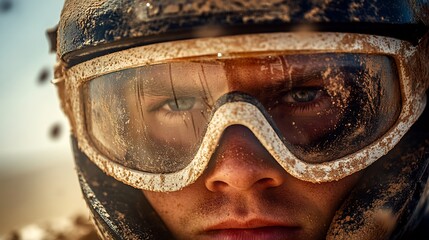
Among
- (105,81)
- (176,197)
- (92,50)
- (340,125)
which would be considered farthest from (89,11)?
(340,125)

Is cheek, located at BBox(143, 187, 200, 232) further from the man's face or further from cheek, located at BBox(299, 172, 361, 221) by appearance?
cheek, located at BBox(299, 172, 361, 221)

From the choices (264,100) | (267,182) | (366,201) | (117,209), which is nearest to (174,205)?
(117,209)

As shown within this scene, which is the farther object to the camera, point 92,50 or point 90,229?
point 90,229

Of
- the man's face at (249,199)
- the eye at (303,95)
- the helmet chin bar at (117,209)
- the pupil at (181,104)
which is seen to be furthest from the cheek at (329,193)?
the helmet chin bar at (117,209)

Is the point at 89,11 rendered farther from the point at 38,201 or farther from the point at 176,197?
the point at 38,201

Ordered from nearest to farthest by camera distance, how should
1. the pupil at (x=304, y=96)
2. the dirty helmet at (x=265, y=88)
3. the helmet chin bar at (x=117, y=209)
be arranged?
1. the dirty helmet at (x=265, y=88)
2. the pupil at (x=304, y=96)
3. the helmet chin bar at (x=117, y=209)

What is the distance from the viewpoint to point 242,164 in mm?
1347

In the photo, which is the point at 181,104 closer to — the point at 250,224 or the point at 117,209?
the point at 250,224

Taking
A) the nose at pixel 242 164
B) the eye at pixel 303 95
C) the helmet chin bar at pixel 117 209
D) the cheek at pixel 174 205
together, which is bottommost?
the helmet chin bar at pixel 117 209

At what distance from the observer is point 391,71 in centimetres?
148

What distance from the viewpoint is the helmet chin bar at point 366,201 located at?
1488mm

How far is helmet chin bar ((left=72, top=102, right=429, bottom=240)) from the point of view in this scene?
1.49 meters

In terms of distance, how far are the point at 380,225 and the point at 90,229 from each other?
7.28 feet

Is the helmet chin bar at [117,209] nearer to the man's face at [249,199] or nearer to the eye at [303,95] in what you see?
the man's face at [249,199]
